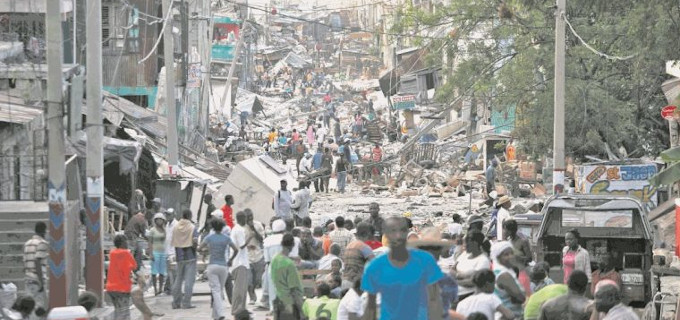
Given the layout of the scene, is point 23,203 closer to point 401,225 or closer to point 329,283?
point 329,283

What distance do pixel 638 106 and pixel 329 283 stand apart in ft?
71.8

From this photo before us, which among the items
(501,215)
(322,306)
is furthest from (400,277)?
(501,215)

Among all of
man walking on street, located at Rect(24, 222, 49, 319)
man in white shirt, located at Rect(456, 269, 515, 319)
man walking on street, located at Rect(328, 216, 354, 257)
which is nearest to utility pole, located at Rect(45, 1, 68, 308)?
Answer: man walking on street, located at Rect(24, 222, 49, 319)

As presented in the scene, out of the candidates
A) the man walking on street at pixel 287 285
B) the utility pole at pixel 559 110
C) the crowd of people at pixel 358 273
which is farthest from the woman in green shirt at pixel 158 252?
the utility pole at pixel 559 110

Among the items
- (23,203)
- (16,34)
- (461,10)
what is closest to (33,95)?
(16,34)

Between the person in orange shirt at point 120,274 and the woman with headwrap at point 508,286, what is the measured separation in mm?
5195

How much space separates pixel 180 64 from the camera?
45.9m

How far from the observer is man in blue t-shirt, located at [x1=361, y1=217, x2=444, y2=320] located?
36.7 ft

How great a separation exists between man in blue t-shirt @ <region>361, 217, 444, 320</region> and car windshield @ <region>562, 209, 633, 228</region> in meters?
9.69

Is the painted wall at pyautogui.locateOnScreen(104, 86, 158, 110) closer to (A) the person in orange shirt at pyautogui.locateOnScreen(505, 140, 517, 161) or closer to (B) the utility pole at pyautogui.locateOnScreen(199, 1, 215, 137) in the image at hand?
(B) the utility pole at pyautogui.locateOnScreen(199, 1, 215, 137)

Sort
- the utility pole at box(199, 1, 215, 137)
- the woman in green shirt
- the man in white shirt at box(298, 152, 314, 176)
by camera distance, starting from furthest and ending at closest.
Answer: the utility pole at box(199, 1, 215, 137) → the man in white shirt at box(298, 152, 314, 176) → the woman in green shirt

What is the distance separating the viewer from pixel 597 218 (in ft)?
67.8

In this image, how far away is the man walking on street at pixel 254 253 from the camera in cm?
2064

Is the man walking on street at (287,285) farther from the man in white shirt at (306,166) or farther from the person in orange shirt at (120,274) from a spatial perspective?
the man in white shirt at (306,166)
